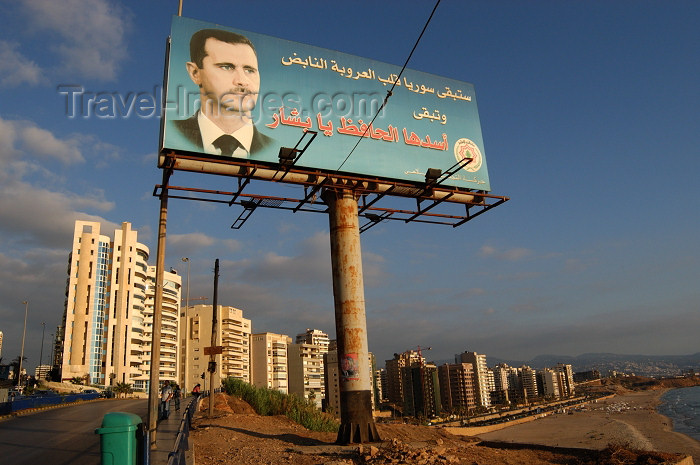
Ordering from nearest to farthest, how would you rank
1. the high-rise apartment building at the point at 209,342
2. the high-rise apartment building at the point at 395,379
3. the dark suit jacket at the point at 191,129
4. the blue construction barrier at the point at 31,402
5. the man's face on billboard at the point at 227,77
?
the dark suit jacket at the point at 191,129 → the man's face on billboard at the point at 227,77 → the blue construction barrier at the point at 31,402 → the high-rise apartment building at the point at 209,342 → the high-rise apartment building at the point at 395,379

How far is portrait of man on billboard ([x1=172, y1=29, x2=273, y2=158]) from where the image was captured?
16.0 m

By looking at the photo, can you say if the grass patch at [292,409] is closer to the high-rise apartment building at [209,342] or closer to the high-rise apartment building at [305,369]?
the high-rise apartment building at [209,342]

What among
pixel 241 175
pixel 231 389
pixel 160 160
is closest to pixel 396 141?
pixel 241 175

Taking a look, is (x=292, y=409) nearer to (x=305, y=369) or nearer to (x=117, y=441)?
(x=117, y=441)

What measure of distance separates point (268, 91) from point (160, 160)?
461 centimetres

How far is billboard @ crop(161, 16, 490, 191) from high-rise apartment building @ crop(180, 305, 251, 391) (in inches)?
3847

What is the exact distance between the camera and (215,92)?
1677cm

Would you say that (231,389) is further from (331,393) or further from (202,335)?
(331,393)

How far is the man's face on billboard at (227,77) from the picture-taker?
54.3 ft

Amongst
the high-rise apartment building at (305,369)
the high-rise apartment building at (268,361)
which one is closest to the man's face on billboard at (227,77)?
the high-rise apartment building at (268,361)

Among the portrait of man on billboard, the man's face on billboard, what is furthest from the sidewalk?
the man's face on billboard

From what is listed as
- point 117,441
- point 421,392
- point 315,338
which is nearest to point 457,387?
point 421,392

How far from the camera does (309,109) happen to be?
1814 centimetres

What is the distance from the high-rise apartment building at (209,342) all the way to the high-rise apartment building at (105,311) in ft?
63.9
